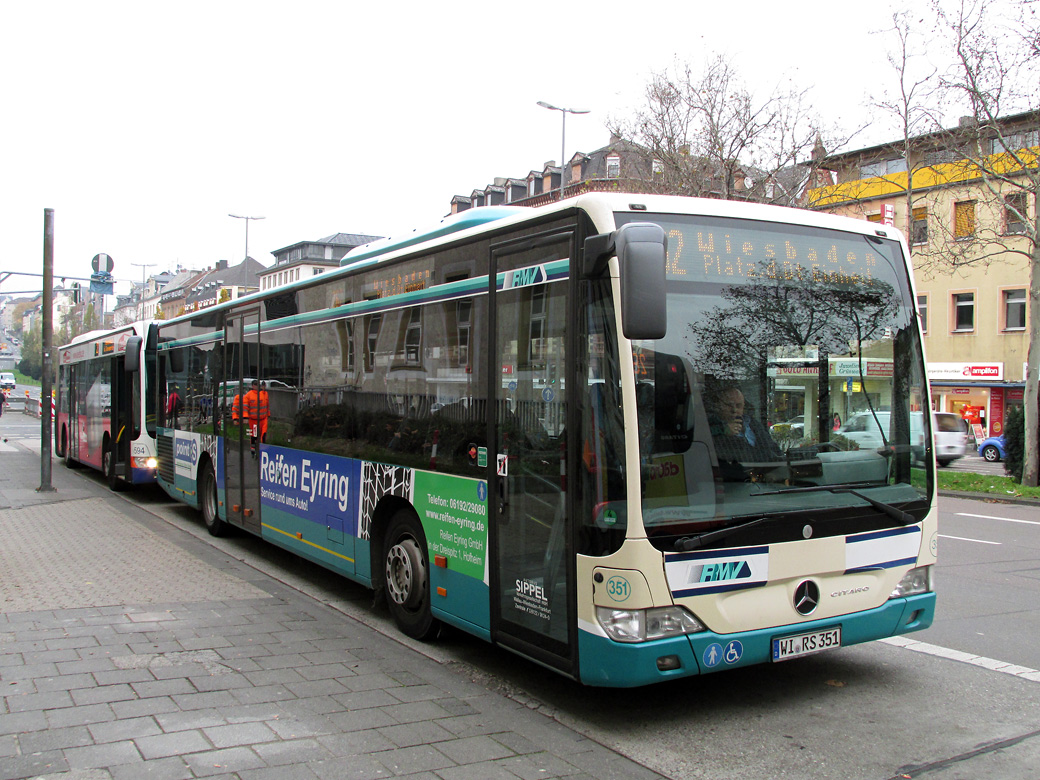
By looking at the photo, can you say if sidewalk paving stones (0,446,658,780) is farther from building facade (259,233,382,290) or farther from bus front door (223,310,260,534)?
building facade (259,233,382,290)

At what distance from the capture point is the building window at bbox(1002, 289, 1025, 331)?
3794 centimetres

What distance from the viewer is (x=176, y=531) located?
12.1 metres

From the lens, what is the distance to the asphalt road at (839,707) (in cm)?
439

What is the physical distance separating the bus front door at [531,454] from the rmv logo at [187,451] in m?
7.78

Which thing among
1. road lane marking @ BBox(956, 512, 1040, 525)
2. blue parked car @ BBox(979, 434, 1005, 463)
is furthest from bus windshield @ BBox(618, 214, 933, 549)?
blue parked car @ BBox(979, 434, 1005, 463)

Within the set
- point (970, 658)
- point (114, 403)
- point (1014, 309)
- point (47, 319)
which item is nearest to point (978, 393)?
point (1014, 309)

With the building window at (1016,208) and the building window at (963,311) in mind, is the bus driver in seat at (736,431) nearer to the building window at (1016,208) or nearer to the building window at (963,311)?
the building window at (1016,208)

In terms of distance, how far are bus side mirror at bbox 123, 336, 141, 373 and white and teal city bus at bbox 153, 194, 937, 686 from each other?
9.79 meters

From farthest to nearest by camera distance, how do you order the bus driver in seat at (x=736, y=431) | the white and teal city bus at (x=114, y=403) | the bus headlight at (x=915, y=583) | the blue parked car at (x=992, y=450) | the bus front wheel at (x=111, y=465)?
the blue parked car at (x=992, y=450) → the bus front wheel at (x=111, y=465) → the white and teal city bus at (x=114, y=403) → the bus headlight at (x=915, y=583) → the bus driver in seat at (x=736, y=431)

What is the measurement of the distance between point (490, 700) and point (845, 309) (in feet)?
10.1

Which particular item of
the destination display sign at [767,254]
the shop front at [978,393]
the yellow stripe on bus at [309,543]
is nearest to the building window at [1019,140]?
the destination display sign at [767,254]

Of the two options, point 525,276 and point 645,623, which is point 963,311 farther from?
Result: point 645,623

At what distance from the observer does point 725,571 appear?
182 inches

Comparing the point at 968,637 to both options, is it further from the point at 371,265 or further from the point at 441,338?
the point at 371,265
